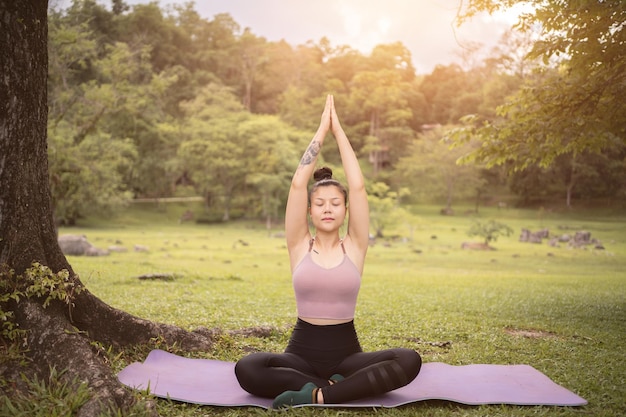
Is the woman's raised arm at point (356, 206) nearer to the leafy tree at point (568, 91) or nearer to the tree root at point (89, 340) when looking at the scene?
the tree root at point (89, 340)

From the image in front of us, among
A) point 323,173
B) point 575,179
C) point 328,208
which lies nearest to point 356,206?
point 328,208

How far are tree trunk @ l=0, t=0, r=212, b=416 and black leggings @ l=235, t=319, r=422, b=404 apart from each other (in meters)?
0.97

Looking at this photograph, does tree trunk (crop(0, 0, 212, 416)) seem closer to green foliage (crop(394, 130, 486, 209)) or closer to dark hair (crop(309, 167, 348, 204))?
dark hair (crop(309, 167, 348, 204))

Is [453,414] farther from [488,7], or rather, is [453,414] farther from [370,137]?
[370,137]

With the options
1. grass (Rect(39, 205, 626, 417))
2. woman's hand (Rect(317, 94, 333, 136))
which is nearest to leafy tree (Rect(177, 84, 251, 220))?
grass (Rect(39, 205, 626, 417))

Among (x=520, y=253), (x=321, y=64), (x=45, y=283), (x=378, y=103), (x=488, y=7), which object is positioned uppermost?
(x=321, y=64)

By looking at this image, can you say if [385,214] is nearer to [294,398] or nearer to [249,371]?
[249,371]

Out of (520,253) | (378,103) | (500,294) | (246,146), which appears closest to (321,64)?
(378,103)

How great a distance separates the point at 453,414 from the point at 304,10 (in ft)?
131

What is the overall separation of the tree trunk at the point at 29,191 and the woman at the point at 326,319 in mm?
1140

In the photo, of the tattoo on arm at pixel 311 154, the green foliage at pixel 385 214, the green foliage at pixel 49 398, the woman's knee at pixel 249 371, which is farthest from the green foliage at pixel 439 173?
the green foliage at pixel 49 398

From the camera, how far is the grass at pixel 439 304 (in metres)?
4.54

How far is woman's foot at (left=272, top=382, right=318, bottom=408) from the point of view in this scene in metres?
3.51

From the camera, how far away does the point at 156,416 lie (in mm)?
3283
